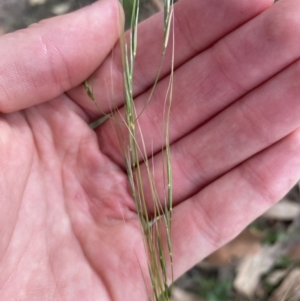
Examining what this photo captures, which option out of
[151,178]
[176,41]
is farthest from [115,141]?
[176,41]

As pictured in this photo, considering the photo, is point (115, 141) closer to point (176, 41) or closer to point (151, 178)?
point (151, 178)

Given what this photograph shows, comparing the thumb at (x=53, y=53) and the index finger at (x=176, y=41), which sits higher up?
the thumb at (x=53, y=53)

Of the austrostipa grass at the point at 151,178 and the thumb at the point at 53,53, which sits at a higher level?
the thumb at the point at 53,53

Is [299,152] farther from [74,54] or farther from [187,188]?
[74,54]

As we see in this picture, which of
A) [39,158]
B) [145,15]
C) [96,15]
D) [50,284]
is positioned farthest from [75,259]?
[145,15]

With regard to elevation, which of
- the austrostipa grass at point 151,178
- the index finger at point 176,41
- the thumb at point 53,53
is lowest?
the austrostipa grass at point 151,178
